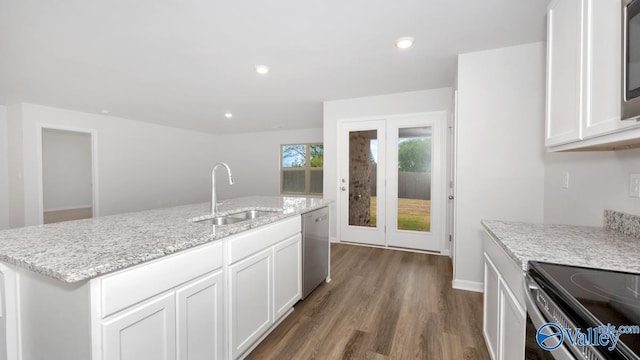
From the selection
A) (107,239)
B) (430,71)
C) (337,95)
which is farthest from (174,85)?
(430,71)

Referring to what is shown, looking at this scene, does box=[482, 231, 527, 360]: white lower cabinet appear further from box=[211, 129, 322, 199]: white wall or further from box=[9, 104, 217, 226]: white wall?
box=[9, 104, 217, 226]: white wall

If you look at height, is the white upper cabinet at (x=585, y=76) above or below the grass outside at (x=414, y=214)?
above

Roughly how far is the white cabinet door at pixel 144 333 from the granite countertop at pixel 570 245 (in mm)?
1534

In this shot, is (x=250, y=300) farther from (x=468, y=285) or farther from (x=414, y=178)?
(x=414, y=178)

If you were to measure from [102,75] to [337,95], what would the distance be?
3.09 m

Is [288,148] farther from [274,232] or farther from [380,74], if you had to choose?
[274,232]

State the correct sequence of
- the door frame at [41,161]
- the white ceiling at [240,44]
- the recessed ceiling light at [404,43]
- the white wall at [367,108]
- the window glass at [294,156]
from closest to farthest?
the white ceiling at [240,44] → the recessed ceiling light at [404,43] → the white wall at [367,108] → the door frame at [41,161] → the window glass at [294,156]

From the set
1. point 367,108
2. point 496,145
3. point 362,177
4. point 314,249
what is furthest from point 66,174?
point 496,145

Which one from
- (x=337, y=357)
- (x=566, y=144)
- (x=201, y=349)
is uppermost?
(x=566, y=144)

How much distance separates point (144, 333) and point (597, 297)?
63.2 inches

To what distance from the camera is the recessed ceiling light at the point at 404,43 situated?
7.82ft

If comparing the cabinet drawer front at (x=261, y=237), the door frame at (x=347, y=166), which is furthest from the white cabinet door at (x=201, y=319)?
the door frame at (x=347, y=166)

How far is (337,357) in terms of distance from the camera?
5.73 feet

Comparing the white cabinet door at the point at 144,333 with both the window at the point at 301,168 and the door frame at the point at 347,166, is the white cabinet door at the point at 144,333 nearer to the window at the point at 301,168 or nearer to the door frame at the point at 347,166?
the door frame at the point at 347,166
